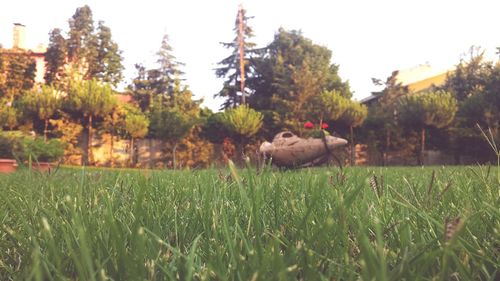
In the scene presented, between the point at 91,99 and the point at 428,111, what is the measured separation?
18.4 m

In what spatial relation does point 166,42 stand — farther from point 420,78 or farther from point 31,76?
point 420,78

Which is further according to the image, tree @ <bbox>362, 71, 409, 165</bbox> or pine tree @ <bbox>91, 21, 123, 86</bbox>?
pine tree @ <bbox>91, 21, 123, 86</bbox>

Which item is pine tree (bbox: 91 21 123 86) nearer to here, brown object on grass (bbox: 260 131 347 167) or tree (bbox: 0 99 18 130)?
tree (bbox: 0 99 18 130)

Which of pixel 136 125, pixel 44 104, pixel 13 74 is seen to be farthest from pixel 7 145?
pixel 13 74

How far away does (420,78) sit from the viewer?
41219 mm

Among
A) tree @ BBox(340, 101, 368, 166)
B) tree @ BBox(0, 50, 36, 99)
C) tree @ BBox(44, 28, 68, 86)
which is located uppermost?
tree @ BBox(44, 28, 68, 86)

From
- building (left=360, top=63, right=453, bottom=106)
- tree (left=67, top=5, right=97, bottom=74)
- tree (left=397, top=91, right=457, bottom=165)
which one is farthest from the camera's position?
building (left=360, top=63, right=453, bottom=106)

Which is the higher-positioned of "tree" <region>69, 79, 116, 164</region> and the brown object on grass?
"tree" <region>69, 79, 116, 164</region>

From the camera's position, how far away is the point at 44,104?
2148cm

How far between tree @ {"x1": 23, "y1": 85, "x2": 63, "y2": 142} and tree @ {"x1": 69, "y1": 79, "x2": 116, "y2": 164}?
896 millimetres

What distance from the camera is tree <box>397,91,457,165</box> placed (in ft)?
75.9

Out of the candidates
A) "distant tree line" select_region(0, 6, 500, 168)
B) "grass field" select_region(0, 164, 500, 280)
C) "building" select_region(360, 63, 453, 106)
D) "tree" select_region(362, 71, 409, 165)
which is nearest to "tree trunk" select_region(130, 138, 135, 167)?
"distant tree line" select_region(0, 6, 500, 168)

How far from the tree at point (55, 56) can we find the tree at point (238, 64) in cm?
1406

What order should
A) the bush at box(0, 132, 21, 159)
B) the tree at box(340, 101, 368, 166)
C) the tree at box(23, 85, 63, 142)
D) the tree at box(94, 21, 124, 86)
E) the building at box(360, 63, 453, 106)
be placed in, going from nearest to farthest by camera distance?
the bush at box(0, 132, 21, 159) → the tree at box(23, 85, 63, 142) → the tree at box(340, 101, 368, 166) → the tree at box(94, 21, 124, 86) → the building at box(360, 63, 453, 106)
